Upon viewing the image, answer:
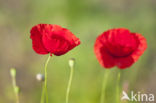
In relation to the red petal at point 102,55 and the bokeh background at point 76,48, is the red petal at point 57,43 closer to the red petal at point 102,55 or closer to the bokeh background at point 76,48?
the red petal at point 102,55

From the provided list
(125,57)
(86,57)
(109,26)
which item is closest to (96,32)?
(109,26)

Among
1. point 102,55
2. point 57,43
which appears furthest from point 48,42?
point 102,55

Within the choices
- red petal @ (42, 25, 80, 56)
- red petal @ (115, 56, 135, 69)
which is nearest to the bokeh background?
red petal @ (115, 56, 135, 69)

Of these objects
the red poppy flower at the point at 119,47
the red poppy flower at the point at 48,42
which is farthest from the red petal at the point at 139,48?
the red poppy flower at the point at 48,42

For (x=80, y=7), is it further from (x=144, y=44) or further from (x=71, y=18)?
(x=144, y=44)

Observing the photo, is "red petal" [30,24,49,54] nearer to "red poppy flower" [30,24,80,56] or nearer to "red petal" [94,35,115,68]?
"red poppy flower" [30,24,80,56]

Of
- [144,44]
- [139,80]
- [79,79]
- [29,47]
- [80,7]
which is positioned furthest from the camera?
[80,7]

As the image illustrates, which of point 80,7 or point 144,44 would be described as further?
point 80,7
